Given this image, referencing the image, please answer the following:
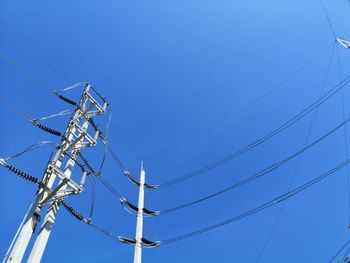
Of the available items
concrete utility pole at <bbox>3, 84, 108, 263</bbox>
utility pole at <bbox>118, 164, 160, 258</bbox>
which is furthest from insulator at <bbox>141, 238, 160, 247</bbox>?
concrete utility pole at <bbox>3, 84, 108, 263</bbox>

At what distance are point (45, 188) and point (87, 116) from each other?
4826mm

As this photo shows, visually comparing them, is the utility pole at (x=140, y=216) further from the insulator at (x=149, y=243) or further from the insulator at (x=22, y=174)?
A: the insulator at (x=22, y=174)

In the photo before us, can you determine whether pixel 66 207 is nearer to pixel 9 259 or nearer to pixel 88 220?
pixel 88 220

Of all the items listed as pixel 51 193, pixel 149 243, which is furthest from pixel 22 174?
pixel 149 243

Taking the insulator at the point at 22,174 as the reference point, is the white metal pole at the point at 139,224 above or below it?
above

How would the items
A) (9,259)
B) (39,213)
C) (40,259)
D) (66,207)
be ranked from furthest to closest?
(66,207)
(39,213)
(40,259)
(9,259)

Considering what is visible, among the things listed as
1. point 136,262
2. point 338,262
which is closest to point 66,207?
point 136,262

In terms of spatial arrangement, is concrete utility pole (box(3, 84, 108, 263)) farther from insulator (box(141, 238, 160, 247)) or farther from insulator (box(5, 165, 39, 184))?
insulator (box(141, 238, 160, 247))

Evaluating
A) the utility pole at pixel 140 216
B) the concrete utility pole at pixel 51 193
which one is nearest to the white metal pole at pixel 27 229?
the concrete utility pole at pixel 51 193

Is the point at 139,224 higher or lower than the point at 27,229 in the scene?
higher

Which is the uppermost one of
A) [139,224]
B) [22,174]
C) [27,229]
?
[139,224]

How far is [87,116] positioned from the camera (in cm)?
1323

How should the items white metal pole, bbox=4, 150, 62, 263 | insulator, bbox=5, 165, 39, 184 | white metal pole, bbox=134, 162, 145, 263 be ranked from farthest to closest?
white metal pole, bbox=134, 162, 145, 263, insulator, bbox=5, 165, 39, 184, white metal pole, bbox=4, 150, 62, 263

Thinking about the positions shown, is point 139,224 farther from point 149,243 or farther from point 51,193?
point 51,193
